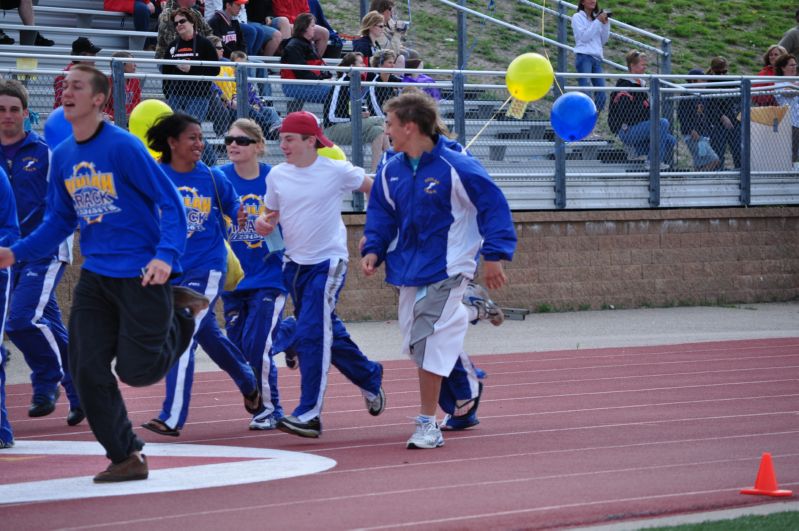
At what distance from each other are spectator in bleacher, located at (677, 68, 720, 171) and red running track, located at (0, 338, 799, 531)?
571 cm

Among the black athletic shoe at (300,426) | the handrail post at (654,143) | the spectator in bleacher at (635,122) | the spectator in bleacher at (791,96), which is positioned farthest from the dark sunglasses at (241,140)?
the spectator in bleacher at (791,96)

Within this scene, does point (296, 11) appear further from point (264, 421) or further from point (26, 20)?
point (264, 421)

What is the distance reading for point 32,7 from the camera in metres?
18.0

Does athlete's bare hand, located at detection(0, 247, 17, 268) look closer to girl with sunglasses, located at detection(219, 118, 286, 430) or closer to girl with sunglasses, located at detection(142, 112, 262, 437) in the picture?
girl with sunglasses, located at detection(142, 112, 262, 437)

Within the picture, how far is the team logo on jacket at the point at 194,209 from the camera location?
8.13 m

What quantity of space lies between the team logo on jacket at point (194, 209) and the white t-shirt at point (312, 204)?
1.53ft

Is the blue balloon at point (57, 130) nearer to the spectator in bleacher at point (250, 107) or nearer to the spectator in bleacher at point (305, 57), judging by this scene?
the spectator in bleacher at point (250, 107)

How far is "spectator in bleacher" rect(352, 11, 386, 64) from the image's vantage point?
54.8 ft

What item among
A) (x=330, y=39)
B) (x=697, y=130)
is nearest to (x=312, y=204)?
(x=697, y=130)

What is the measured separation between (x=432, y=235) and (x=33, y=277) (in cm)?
297

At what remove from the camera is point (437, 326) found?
769 centimetres

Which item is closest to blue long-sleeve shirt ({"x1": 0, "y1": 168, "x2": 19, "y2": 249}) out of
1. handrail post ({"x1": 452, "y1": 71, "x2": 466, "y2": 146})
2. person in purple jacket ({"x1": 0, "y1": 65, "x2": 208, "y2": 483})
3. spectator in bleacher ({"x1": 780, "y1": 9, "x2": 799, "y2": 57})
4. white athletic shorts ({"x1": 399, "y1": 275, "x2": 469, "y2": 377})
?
person in purple jacket ({"x1": 0, "y1": 65, "x2": 208, "y2": 483})

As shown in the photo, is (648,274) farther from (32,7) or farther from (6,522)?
(6,522)

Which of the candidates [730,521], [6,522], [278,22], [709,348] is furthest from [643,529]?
[278,22]
